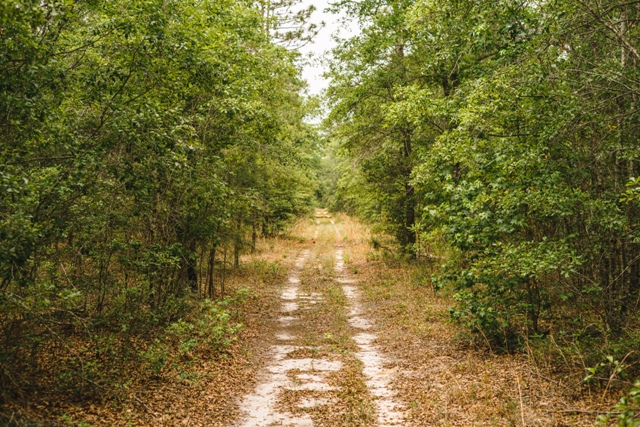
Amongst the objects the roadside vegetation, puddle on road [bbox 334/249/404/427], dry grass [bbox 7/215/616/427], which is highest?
the roadside vegetation

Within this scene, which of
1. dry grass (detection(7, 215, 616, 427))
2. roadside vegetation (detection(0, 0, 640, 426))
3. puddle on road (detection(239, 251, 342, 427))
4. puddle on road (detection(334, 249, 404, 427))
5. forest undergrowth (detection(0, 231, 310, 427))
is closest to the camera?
roadside vegetation (detection(0, 0, 640, 426))

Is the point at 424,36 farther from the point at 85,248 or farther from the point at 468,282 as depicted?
the point at 85,248

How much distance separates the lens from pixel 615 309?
319 inches

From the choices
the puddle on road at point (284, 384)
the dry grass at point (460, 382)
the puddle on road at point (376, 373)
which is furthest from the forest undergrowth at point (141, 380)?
the dry grass at point (460, 382)

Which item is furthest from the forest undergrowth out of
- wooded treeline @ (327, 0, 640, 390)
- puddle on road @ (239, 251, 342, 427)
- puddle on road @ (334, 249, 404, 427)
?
wooded treeline @ (327, 0, 640, 390)

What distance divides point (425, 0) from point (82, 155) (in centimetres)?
843

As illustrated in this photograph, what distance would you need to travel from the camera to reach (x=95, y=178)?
673 centimetres

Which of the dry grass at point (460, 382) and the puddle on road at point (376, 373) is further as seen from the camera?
the puddle on road at point (376, 373)

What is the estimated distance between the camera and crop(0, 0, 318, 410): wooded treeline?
5848 millimetres

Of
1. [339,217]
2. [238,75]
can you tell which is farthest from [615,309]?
[339,217]

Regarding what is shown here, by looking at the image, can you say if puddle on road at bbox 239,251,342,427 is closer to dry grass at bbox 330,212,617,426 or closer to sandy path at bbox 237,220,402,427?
sandy path at bbox 237,220,402,427

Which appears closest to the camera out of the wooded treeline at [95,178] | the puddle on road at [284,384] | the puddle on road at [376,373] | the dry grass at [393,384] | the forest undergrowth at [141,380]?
the wooded treeline at [95,178]

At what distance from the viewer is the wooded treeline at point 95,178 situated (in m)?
5.85

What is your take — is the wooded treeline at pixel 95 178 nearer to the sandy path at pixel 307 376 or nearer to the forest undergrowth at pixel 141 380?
the forest undergrowth at pixel 141 380
